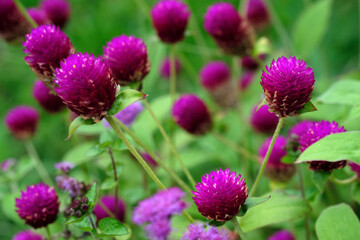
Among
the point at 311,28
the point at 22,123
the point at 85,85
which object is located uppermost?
the point at 85,85

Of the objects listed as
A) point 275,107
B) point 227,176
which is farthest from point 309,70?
point 227,176

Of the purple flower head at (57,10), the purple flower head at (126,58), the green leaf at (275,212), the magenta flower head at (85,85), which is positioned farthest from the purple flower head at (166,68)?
the magenta flower head at (85,85)

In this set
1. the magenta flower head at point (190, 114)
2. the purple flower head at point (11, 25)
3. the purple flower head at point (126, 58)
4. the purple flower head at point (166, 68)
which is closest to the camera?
the purple flower head at point (126, 58)

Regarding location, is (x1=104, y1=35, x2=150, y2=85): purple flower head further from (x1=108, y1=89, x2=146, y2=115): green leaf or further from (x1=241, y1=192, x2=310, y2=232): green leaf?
(x1=241, y1=192, x2=310, y2=232): green leaf

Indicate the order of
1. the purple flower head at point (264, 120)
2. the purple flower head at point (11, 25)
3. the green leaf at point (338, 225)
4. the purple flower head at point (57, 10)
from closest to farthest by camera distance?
the green leaf at point (338, 225), the purple flower head at point (264, 120), the purple flower head at point (11, 25), the purple flower head at point (57, 10)

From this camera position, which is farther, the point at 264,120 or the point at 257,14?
the point at 257,14

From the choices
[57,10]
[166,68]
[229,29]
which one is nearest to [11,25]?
[57,10]

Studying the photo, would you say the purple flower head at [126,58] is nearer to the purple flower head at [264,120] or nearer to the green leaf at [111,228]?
the green leaf at [111,228]

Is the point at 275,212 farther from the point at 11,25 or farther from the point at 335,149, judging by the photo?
the point at 11,25
